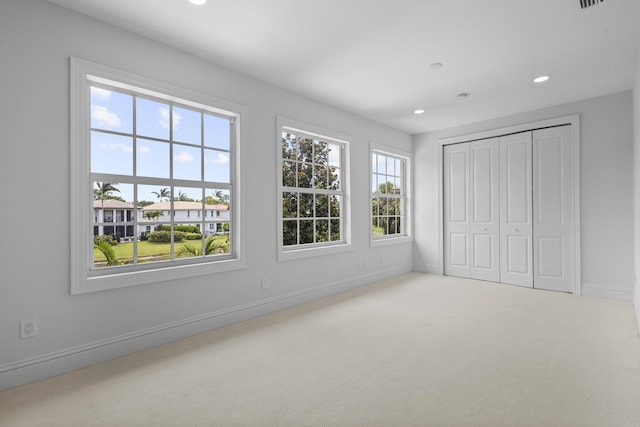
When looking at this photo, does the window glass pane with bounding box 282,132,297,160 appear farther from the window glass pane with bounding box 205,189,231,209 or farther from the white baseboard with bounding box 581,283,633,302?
the white baseboard with bounding box 581,283,633,302

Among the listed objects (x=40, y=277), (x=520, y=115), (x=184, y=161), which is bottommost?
(x=40, y=277)

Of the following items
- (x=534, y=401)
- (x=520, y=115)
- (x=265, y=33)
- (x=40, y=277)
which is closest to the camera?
(x=534, y=401)

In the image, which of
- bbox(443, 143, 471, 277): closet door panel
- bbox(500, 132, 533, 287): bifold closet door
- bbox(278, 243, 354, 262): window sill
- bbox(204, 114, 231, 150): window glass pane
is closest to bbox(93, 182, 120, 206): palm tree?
bbox(204, 114, 231, 150): window glass pane

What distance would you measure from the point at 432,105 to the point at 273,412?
165 inches

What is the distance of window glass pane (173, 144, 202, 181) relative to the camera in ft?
10.2

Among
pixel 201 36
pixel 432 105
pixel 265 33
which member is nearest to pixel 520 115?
pixel 432 105

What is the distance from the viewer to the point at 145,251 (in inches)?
114

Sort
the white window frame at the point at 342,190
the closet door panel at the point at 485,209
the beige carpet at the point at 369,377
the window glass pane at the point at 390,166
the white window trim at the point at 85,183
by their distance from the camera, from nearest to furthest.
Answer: the beige carpet at the point at 369,377 < the white window trim at the point at 85,183 < the white window frame at the point at 342,190 < the closet door panel at the point at 485,209 < the window glass pane at the point at 390,166

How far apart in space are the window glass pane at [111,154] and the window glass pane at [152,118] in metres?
0.18

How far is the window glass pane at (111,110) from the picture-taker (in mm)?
2656

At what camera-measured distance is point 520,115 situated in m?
4.97

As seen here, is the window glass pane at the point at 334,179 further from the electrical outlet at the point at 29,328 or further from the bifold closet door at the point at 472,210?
the electrical outlet at the point at 29,328

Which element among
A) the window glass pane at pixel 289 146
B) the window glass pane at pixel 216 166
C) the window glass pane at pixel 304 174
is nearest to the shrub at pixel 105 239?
the window glass pane at pixel 216 166

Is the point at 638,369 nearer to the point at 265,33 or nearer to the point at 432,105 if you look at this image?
the point at 432,105
